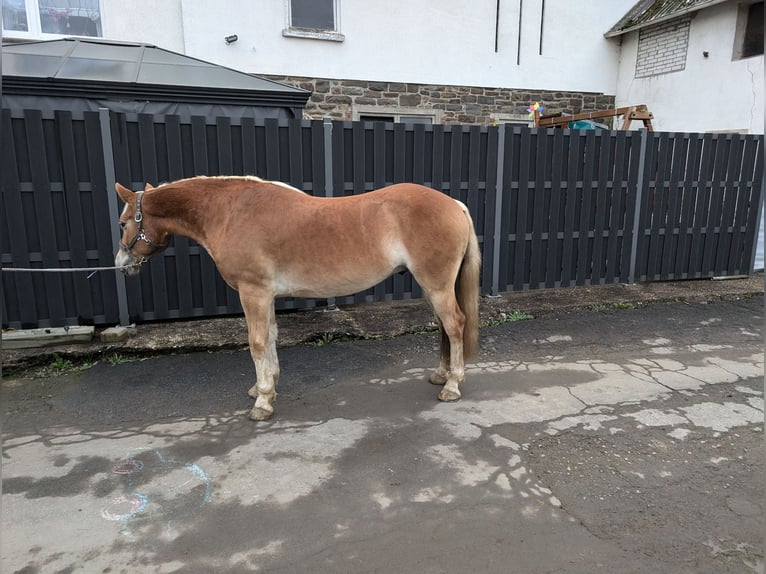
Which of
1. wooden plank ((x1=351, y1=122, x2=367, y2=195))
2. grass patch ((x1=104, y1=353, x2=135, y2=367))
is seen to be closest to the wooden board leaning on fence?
wooden plank ((x1=351, y1=122, x2=367, y2=195))

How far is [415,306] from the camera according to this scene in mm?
6340

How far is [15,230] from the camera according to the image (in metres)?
4.93

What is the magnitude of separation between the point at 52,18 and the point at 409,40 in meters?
7.08

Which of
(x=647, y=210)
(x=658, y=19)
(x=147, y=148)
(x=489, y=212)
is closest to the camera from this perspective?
(x=147, y=148)

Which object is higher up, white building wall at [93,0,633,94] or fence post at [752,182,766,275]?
white building wall at [93,0,633,94]

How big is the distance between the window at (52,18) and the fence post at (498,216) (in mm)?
8148

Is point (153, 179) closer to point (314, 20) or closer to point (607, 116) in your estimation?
point (314, 20)

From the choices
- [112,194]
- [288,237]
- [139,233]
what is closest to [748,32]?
[288,237]

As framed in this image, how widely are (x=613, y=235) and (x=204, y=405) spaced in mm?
5844

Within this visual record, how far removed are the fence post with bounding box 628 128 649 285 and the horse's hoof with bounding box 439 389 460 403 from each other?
15.0 feet

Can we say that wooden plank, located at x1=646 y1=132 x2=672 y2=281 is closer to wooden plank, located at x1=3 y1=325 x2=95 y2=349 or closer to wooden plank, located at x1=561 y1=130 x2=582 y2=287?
wooden plank, located at x1=561 y1=130 x2=582 y2=287

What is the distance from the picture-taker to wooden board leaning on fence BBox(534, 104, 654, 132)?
30.1 ft

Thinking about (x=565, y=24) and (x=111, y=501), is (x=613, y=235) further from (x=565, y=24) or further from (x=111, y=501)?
(x=565, y=24)

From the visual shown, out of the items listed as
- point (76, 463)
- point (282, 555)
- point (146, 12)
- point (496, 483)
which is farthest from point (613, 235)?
point (146, 12)
